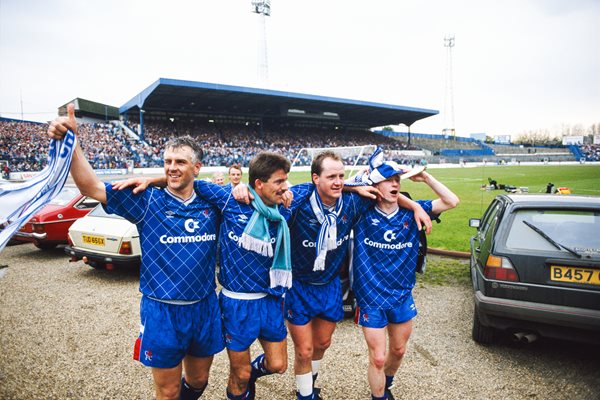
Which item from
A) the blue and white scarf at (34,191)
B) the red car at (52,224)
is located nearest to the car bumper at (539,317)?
the blue and white scarf at (34,191)

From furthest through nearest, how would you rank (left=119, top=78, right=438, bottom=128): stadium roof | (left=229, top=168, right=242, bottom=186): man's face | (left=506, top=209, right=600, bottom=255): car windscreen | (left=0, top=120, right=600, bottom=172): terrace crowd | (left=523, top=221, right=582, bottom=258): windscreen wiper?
(left=119, top=78, right=438, bottom=128): stadium roof → (left=0, top=120, right=600, bottom=172): terrace crowd → (left=229, top=168, right=242, bottom=186): man's face → (left=506, top=209, right=600, bottom=255): car windscreen → (left=523, top=221, right=582, bottom=258): windscreen wiper

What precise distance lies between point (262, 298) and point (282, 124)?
2269 inches

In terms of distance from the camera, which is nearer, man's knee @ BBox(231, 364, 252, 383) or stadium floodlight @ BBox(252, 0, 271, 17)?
man's knee @ BBox(231, 364, 252, 383)

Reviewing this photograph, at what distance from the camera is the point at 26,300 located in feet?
18.4

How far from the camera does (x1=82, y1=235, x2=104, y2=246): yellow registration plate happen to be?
631cm

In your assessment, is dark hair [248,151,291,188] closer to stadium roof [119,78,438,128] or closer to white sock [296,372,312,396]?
white sock [296,372,312,396]

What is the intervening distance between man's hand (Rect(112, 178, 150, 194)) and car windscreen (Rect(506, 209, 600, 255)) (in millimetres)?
3399

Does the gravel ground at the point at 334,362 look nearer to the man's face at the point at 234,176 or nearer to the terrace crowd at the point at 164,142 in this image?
the man's face at the point at 234,176

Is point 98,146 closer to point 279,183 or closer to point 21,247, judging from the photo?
point 21,247

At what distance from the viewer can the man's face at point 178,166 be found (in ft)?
8.16

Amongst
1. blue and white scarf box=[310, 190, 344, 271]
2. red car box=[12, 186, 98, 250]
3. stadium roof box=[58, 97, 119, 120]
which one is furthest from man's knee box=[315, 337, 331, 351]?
stadium roof box=[58, 97, 119, 120]

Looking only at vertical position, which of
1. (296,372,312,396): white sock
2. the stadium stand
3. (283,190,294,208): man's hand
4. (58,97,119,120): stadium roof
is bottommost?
(296,372,312,396): white sock

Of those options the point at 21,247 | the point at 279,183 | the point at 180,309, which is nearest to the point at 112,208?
the point at 180,309

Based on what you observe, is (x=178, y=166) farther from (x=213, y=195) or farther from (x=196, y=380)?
(x=196, y=380)
